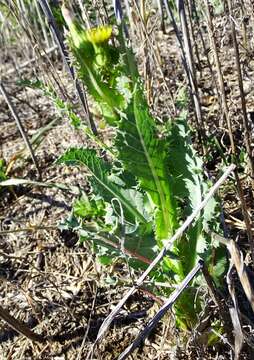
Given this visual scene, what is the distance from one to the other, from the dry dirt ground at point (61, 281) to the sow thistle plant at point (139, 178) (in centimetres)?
10

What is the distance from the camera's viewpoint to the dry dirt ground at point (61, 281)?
4.43ft

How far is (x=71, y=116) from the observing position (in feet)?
3.88

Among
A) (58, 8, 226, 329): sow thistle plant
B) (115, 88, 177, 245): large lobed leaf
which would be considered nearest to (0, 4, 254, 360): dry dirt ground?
(58, 8, 226, 329): sow thistle plant

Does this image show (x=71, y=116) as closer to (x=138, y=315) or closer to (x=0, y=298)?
(x=138, y=315)

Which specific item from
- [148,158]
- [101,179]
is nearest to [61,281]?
[101,179]

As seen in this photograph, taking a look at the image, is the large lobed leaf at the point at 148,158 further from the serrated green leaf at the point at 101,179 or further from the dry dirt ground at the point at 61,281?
the dry dirt ground at the point at 61,281

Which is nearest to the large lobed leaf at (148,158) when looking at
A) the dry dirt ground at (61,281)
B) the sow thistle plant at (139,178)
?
the sow thistle plant at (139,178)

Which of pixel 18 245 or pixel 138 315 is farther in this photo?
pixel 18 245

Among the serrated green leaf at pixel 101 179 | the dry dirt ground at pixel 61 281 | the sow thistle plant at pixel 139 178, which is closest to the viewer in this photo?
the sow thistle plant at pixel 139 178

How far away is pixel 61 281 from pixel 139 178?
26.1 inches

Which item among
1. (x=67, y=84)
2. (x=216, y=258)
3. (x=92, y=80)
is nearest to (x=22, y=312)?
(x=216, y=258)

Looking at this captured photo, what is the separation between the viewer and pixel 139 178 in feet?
A: 3.83

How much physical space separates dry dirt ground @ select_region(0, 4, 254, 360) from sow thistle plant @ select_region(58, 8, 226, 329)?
10cm

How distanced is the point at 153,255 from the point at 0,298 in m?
0.72
